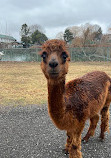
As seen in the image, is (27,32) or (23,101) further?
(27,32)

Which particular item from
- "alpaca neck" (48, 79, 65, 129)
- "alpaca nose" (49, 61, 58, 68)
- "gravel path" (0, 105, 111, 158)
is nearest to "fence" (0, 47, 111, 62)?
"gravel path" (0, 105, 111, 158)

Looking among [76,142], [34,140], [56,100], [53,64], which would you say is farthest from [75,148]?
[53,64]

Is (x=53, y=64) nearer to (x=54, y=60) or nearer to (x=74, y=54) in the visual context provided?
(x=54, y=60)

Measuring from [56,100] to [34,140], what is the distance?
5.92 ft

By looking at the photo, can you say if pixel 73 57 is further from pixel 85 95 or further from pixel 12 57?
pixel 85 95

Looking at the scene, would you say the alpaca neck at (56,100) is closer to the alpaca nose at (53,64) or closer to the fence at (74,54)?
the alpaca nose at (53,64)

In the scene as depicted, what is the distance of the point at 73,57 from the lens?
2531cm

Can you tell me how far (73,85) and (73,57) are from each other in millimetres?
22942

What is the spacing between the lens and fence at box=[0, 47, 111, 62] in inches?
986

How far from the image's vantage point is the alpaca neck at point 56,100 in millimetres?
2074

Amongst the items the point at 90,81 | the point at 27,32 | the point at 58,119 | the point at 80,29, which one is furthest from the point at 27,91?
the point at 27,32

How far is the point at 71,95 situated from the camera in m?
2.59

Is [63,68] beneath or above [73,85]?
above

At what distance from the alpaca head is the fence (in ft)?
75.6
